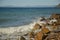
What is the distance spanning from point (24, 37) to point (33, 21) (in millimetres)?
365

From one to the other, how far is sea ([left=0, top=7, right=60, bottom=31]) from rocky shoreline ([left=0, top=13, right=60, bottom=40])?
4.2 inches

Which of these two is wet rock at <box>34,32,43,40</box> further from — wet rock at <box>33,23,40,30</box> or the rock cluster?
wet rock at <box>33,23,40,30</box>

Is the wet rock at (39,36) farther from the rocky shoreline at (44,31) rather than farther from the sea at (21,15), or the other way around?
the sea at (21,15)

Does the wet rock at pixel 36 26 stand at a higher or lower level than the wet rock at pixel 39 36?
higher

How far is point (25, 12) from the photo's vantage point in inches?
143

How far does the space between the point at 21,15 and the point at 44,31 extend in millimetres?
569

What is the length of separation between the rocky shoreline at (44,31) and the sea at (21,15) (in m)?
0.11

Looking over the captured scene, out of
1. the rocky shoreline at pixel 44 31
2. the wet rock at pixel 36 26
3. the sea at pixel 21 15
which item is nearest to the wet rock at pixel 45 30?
the rocky shoreline at pixel 44 31

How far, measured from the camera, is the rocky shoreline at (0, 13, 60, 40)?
11.5ft

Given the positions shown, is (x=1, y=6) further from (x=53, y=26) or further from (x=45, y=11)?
(x=53, y=26)

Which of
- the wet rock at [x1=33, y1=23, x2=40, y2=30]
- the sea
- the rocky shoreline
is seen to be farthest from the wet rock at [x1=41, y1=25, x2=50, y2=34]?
the sea

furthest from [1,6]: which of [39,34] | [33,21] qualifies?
[39,34]

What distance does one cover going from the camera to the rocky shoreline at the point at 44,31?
349 centimetres

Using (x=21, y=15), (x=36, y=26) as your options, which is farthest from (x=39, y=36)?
(x=21, y=15)
